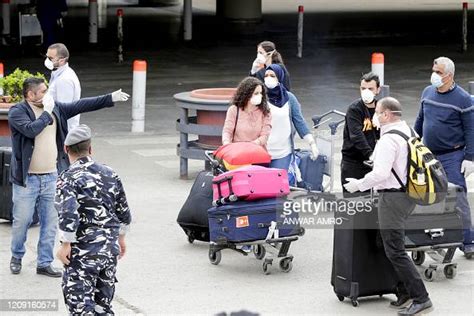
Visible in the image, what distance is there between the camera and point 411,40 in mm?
32969

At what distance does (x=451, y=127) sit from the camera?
10.6m

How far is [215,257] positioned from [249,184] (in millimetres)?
878

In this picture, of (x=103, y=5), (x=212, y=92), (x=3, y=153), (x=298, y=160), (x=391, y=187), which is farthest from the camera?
(x=103, y=5)

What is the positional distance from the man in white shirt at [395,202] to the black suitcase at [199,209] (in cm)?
239

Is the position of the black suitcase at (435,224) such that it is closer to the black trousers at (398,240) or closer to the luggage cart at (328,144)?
the black trousers at (398,240)

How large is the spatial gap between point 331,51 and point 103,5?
15.1 metres

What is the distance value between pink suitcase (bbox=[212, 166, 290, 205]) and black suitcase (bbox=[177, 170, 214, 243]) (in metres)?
0.74

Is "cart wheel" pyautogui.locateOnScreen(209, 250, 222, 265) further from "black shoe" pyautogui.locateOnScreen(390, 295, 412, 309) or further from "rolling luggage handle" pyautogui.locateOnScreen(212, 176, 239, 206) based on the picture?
"black shoe" pyautogui.locateOnScreen(390, 295, 412, 309)

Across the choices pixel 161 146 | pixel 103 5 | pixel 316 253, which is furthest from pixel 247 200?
pixel 103 5

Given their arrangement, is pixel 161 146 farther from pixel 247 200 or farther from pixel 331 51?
pixel 331 51

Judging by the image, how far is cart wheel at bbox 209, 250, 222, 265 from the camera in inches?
421

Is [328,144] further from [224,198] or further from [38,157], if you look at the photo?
[38,157]

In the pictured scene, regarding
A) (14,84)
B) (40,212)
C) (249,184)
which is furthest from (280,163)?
(14,84)

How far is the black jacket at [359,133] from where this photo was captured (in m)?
10.8
